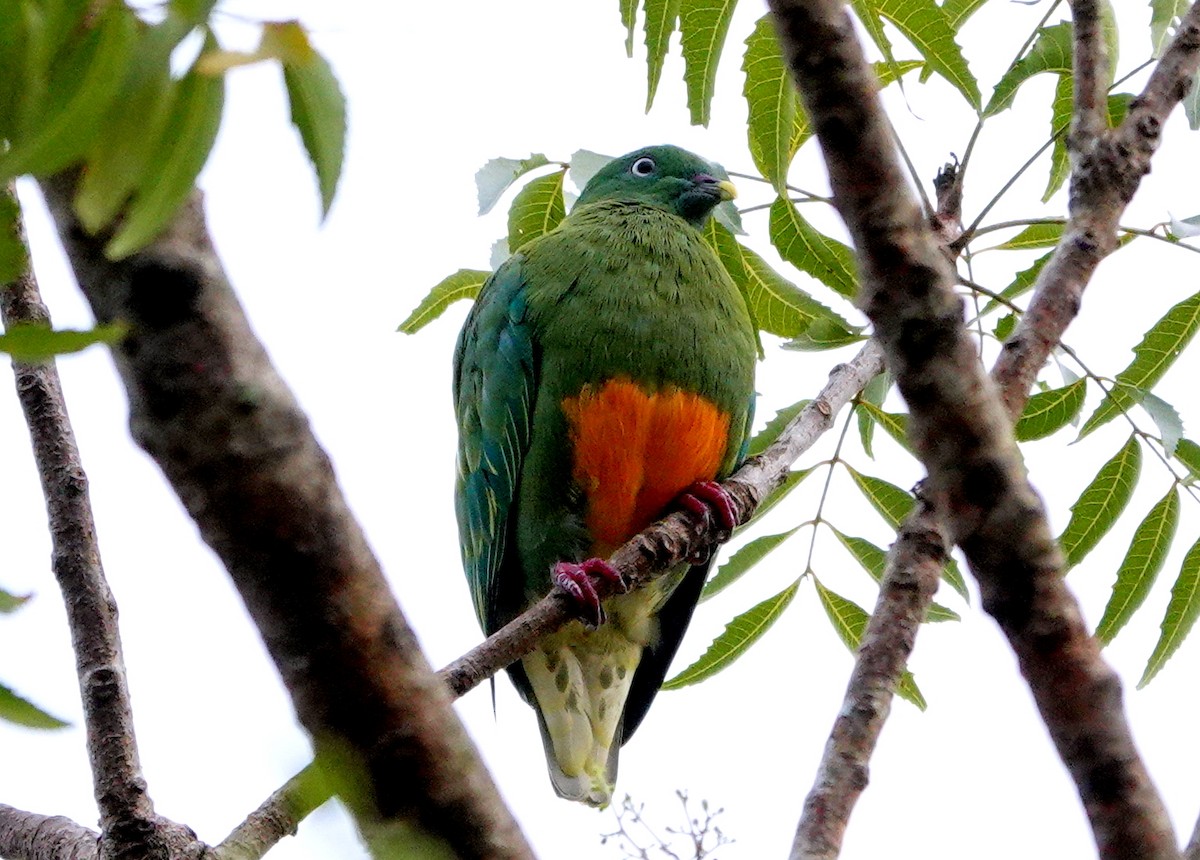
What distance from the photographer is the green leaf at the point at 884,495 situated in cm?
410

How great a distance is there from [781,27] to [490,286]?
3.21m

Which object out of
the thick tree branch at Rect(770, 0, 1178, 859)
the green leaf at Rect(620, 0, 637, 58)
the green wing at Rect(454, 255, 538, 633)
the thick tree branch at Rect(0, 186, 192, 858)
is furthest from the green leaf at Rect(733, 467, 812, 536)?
the thick tree branch at Rect(770, 0, 1178, 859)

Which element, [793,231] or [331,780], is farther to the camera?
[793,231]

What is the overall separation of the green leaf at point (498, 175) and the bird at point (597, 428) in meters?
0.45

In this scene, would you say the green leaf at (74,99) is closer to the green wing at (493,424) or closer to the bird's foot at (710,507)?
the bird's foot at (710,507)

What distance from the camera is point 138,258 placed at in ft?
3.32

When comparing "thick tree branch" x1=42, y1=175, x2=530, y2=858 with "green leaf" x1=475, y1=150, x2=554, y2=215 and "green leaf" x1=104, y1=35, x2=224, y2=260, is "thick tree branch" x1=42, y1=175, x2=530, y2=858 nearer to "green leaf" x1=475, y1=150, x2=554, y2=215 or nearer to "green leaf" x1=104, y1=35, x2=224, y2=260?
"green leaf" x1=104, y1=35, x2=224, y2=260

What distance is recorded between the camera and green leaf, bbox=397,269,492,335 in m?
4.09

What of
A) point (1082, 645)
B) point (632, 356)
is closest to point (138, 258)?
point (1082, 645)

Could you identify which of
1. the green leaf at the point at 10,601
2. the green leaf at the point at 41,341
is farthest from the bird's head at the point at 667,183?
the green leaf at the point at 41,341

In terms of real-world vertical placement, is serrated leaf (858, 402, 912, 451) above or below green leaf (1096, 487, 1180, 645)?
above

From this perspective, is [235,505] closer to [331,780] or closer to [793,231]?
[331,780]

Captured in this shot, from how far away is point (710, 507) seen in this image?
13.5 feet

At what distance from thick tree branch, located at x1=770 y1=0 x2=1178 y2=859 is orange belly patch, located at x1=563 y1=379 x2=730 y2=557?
2707 millimetres
